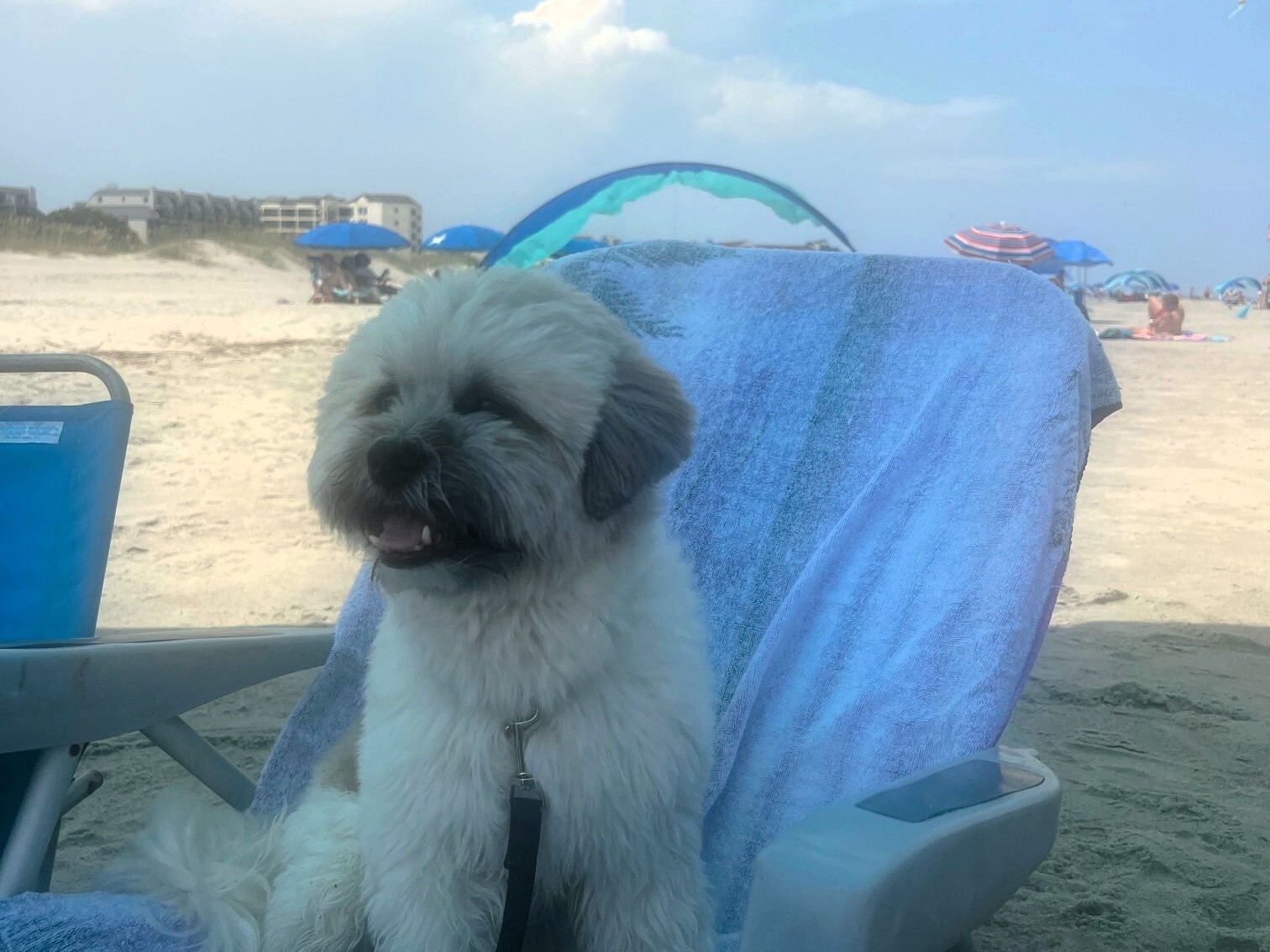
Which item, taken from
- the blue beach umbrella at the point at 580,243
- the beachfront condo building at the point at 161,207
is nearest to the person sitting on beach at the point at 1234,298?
the beachfront condo building at the point at 161,207

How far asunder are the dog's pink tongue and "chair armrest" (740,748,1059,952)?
620mm

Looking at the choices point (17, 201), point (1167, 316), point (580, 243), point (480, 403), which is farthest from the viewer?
point (1167, 316)

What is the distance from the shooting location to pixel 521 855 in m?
1.57

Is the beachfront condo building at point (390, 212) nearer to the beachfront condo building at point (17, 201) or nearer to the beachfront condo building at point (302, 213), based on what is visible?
the beachfront condo building at point (302, 213)

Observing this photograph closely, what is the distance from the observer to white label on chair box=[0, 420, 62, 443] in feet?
8.05

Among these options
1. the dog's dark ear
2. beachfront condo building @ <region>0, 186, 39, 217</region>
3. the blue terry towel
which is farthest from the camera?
beachfront condo building @ <region>0, 186, 39, 217</region>

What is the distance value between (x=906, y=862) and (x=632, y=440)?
0.67m

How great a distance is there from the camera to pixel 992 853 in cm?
144

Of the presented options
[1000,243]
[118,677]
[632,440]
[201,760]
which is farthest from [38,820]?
[1000,243]

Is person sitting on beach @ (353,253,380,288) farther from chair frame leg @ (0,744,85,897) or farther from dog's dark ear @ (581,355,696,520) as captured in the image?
dog's dark ear @ (581,355,696,520)

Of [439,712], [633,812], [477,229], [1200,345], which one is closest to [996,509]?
[633,812]

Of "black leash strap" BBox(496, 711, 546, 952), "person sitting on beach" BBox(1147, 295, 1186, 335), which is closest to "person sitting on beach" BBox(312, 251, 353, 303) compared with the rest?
"black leash strap" BBox(496, 711, 546, 952)

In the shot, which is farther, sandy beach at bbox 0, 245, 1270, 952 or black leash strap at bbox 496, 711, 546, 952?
sandy beach at bbox 0, 245, 1270, 952

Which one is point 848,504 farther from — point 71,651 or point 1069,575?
point 1069,575
